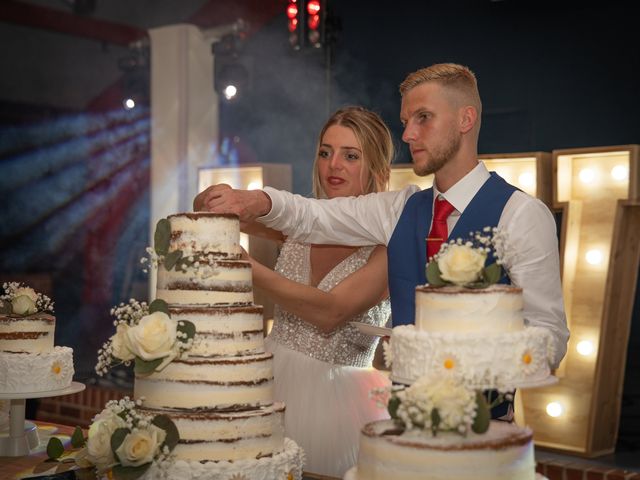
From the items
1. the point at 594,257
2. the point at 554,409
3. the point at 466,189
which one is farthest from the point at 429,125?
the point at 554,409

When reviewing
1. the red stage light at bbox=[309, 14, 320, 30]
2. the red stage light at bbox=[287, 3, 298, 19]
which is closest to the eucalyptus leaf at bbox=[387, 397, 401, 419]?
the red stage light at bbox=[309, 14, 320, 30]

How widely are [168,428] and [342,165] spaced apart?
1.75 m

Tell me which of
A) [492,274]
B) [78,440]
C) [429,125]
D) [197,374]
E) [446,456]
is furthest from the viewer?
[78,440]

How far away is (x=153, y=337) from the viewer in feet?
7.55

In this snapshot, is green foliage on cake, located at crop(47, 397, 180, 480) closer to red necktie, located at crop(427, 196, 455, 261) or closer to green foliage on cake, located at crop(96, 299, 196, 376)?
green foliage on cake, located at crop(96, 299, 196, 376)

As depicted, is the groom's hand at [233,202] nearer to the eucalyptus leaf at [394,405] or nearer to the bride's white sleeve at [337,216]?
the bride's white sleeve at [337,216]

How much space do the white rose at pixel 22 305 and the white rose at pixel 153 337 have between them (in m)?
1.28

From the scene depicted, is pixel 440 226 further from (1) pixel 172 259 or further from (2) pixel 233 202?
(1) pixel 172 259

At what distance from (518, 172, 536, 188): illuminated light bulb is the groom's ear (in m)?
4.00

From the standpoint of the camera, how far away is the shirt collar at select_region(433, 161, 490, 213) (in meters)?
2.81

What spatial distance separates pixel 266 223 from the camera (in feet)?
10.9

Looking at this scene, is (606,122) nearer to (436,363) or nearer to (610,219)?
(610,219)

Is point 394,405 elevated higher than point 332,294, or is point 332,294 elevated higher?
point 332,294

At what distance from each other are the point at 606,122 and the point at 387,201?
587 cm
